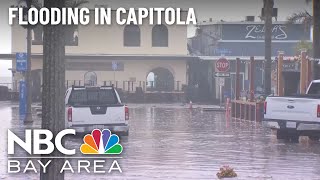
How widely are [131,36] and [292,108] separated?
40305 millimetres

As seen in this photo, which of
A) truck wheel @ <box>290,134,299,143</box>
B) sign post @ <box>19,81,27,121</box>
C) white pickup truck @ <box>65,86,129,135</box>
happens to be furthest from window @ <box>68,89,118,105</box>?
sign post @ <box>19,81,27,121</box>

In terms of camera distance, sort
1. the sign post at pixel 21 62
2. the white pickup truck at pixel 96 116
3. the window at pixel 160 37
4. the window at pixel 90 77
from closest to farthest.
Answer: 1. the white pickup truck at pixel 96 116
2. the sign post at pixel 21 62
3. the window at pixel 90 77
4. the window at pixel 160 37

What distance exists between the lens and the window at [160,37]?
6062 cm

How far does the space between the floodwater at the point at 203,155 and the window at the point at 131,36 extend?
3338 cm

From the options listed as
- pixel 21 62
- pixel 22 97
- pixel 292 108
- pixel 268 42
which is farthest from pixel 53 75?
pixel 268 42

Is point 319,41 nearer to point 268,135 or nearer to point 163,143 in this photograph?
point 268,135

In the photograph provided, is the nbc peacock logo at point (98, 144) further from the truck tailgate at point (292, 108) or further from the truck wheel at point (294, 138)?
the truck wheel at point (294, 138)

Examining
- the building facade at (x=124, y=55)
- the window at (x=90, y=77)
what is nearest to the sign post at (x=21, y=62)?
the building facade at (x=124, y=55)

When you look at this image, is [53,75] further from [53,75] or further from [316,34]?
[316,34]

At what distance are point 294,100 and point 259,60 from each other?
119 ft

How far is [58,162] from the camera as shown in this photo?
761 cm

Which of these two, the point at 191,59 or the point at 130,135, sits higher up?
the point at 191,59

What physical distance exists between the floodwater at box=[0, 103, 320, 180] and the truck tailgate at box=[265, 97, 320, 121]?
850mm

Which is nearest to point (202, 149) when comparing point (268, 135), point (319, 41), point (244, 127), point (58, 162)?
point (268, 135)
